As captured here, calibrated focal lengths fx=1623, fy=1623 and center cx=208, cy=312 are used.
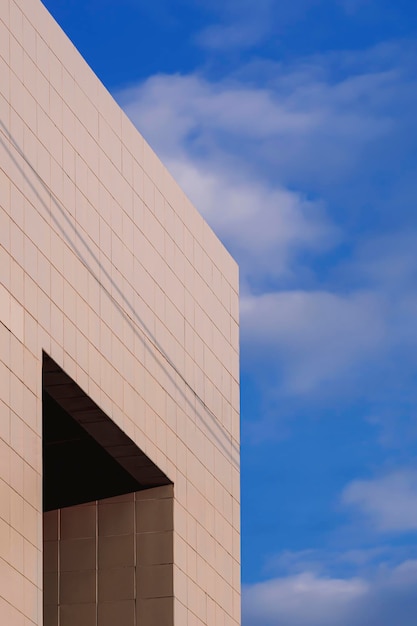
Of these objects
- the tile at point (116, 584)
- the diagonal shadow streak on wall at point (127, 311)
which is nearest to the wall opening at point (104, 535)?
the tile at point (116, 584)

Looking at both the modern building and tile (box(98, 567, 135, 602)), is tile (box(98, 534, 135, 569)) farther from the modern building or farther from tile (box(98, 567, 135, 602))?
tile (box(98, 567, 135, 602))

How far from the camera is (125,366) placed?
45312 millimetres

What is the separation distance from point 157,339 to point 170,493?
463 centimetres

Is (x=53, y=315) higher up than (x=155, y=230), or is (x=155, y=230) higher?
(x=155, y=230)

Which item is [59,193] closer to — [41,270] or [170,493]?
[41,270]

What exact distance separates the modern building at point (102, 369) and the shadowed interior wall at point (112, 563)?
4 cm

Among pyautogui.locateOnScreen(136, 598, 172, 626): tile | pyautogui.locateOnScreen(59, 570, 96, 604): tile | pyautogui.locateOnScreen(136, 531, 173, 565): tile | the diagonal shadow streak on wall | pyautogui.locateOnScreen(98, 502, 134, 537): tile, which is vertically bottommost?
pyautogui.locateOnScreen(136, 598, 172, 626): tile

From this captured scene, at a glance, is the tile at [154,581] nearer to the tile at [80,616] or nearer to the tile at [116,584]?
the tile at [116,584]

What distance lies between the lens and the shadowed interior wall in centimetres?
4759

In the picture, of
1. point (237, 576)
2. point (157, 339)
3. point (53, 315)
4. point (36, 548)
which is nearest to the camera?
point (36, 548)

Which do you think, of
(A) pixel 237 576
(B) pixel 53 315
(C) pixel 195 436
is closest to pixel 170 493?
(C) pixel 195 436

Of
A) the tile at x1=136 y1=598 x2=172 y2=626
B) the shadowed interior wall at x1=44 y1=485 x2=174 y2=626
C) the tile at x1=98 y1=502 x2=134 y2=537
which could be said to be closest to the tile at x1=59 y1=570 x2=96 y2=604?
the shadowed interior wall at x1=44 y1=485 x2=174 y2=626

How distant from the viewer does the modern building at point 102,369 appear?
38562 millimetres

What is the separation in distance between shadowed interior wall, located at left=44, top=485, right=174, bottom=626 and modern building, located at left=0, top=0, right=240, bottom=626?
42 mm
